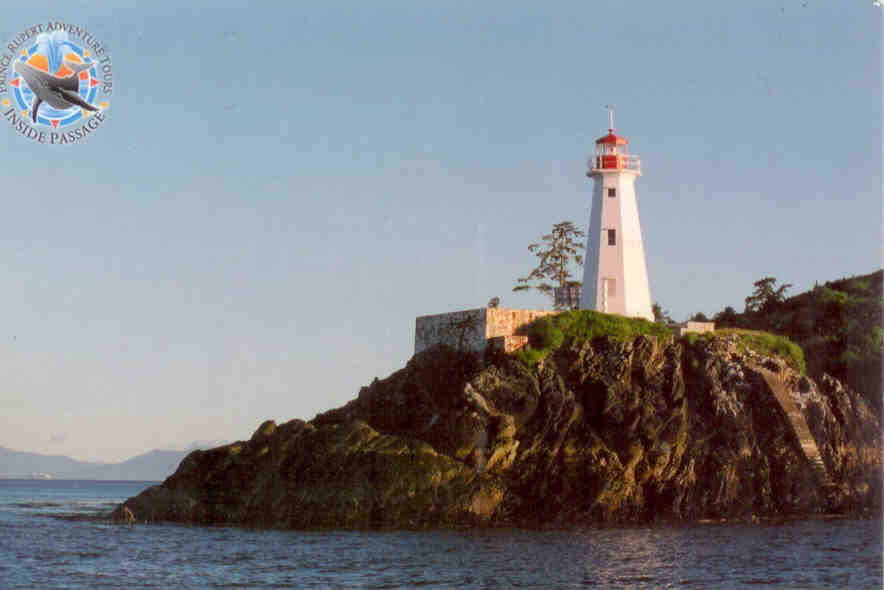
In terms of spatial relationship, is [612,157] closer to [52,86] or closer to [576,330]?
[576,330]

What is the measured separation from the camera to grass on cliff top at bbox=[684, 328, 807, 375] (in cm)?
5916

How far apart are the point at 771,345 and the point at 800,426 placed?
6463 millimetres

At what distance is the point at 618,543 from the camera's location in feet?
138

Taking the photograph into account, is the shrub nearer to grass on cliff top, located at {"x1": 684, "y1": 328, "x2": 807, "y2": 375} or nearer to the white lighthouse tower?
grass on cliff top, located at {"x1": 684, "y1": 328, "x2": 807, "y2": 375}

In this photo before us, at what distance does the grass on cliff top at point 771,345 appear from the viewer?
59156mm

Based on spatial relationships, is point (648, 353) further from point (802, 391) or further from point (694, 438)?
point (802, 391)

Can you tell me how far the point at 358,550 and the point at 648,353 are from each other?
2038cm

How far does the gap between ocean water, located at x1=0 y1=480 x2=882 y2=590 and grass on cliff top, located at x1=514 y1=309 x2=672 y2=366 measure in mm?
10127

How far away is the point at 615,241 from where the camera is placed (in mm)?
61156

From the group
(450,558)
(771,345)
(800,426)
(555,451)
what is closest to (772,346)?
(771,345)

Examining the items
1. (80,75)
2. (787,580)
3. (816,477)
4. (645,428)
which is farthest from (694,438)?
(80,75)

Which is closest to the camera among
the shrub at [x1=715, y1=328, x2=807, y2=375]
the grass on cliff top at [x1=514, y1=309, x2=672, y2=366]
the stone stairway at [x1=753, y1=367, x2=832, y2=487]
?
the grass on cliff top at [x1=514, y1=309, x2=672, y2=366]

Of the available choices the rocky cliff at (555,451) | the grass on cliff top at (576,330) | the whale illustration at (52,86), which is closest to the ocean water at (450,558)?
the rocky cliff at (555,451)

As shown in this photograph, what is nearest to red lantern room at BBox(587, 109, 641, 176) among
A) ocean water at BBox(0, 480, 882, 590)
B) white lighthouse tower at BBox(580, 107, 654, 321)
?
white lighthouse tower at BBox(580, 107, 654, 321)
